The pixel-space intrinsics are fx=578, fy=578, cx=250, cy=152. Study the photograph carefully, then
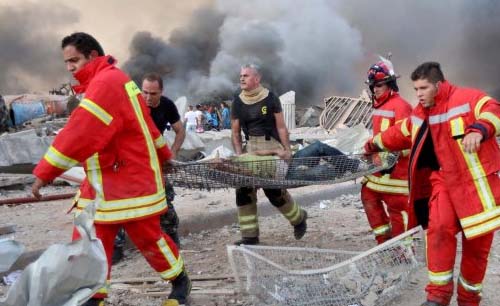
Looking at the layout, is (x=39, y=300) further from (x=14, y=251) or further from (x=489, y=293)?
(x=489, y=293)

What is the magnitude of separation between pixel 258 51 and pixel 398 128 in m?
31.0

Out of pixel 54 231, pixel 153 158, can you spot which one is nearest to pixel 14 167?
pixel 54 231

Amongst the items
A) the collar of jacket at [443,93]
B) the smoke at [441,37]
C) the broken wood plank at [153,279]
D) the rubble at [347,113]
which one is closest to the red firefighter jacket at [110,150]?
the broken wood plank at [153,279]

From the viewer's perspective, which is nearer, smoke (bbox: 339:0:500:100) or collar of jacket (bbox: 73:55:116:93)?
collar of jacket (bbox: 73:55:116:93)

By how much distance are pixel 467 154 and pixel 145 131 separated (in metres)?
1.89

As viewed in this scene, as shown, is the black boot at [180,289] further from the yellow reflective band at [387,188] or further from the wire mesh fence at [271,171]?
the yellow reflective band at [387,188]

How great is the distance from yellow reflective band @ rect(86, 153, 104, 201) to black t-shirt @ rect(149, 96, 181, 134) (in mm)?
1891

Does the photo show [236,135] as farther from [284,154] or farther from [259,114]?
[284,154]

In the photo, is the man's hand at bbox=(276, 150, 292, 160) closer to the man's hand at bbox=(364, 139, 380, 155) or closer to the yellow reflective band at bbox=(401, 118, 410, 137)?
the man's hand at bbox=(364, 139, 380, 155)

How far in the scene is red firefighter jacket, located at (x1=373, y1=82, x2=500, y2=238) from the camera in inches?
130

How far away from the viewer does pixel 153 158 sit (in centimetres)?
346

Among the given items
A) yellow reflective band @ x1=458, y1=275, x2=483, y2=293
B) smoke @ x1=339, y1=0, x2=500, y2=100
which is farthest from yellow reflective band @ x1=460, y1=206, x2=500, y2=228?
smoke @ x1=339, y1=0, x2=500, y2=100

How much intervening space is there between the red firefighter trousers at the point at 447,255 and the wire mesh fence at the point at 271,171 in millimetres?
874

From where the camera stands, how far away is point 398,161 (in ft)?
15.3
